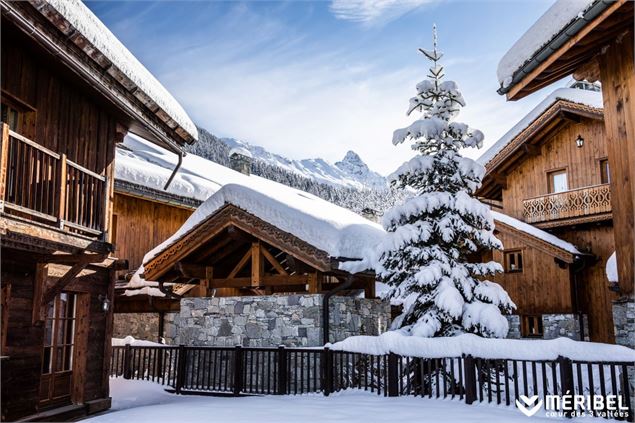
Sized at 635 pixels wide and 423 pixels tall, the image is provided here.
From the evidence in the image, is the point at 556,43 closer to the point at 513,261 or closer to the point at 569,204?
the point at 569,204

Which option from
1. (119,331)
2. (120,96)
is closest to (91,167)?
(120,96)

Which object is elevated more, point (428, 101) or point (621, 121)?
point (428, 101)

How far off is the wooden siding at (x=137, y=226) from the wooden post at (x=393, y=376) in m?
11.7

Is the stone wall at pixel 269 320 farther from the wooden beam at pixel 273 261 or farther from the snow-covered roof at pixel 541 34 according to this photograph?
the snow-covered roof at pixel 541 34

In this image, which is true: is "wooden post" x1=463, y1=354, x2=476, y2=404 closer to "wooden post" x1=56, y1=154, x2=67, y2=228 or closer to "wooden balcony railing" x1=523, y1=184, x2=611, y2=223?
"wooden post" x1=56, y1=154, x2=67, y2=228

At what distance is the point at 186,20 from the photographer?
8836mm

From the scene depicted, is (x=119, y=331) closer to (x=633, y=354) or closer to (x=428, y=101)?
(x=428, y=101)

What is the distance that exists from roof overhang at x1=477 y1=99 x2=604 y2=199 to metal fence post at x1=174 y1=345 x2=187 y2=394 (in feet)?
38.3

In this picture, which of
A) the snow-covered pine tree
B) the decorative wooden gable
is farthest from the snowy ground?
the decorative wooden gable

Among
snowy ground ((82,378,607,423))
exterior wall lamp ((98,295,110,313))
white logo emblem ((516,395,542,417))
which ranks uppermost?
exterior wall lamp ((98,295,110,313))

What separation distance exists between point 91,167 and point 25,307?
2.85 m

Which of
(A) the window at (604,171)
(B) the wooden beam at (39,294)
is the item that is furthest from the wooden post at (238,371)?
(A) the window at (604,171)

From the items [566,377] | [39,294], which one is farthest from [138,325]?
[566,377]

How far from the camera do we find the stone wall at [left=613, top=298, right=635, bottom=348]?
22.7ft
